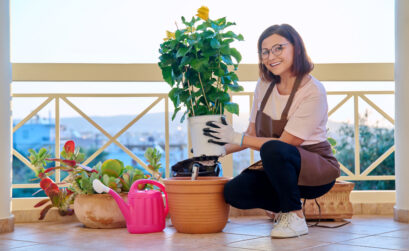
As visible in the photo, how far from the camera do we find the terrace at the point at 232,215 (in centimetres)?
179

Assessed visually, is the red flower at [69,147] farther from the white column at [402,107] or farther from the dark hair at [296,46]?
the white column at [402,107]

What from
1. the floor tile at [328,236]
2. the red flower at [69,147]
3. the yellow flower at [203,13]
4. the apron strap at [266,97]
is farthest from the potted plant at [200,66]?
the red flower at [69,147]

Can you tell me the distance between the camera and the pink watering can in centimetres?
206

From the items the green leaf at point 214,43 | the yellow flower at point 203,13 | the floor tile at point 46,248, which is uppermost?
the yellow flower at point 203,13

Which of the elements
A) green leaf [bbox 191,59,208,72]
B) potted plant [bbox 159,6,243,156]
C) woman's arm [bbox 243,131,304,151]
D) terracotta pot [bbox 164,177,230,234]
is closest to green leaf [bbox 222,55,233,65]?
potted plant [bbox 159,6,243,156]

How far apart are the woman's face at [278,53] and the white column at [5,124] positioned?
43.1 inches

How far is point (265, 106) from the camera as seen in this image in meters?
2.11

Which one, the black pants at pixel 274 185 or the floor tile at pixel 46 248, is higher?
the black pants at pixel 274 185

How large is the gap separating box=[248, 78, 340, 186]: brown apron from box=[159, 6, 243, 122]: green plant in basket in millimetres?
127

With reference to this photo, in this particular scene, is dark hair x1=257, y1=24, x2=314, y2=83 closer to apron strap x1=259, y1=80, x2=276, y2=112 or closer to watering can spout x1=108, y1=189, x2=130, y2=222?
apron strap x1=259, y1=80, x2=276, y2=112

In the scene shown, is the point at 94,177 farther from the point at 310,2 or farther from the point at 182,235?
the point at 310,2

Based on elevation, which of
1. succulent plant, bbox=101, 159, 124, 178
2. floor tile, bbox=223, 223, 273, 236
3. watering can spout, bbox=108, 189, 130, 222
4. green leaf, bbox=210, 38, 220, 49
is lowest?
floor tile, bbox=223, 223, 273, 236

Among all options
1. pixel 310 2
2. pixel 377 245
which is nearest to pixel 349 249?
pixel 377 245

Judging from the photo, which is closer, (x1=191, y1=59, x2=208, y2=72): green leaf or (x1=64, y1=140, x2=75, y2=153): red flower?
(x1=191, y1=59, x2=208, y2=72): green leaf
